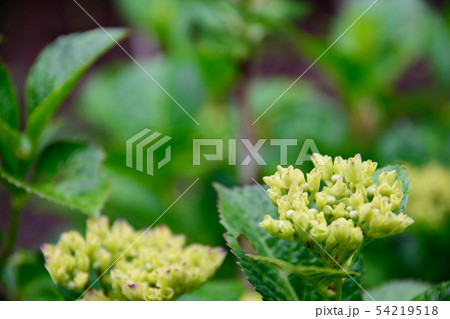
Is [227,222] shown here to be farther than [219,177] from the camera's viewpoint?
No

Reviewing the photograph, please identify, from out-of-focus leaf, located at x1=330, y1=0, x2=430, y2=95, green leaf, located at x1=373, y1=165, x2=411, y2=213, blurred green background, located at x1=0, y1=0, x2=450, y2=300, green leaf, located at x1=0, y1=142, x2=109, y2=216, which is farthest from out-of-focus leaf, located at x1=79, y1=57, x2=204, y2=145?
green leaf, located at x1=373, y1=165, x2=411, y2=213

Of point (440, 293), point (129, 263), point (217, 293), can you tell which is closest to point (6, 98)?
point (129, 263)

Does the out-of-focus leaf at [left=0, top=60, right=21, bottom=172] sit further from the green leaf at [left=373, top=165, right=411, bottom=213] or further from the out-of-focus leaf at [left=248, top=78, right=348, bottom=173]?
the out-of-focus leaf at [left=248, top=78, right=348, bottom=173]

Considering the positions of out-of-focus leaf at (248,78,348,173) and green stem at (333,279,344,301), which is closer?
green stem at (333,279,344,301)

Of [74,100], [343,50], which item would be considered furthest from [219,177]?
[74,100]
